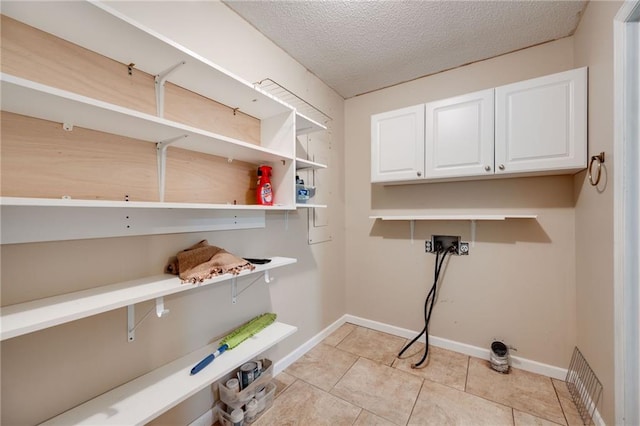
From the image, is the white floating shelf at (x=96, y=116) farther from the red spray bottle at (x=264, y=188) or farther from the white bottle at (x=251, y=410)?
the white bottle at (x=251, y=410)

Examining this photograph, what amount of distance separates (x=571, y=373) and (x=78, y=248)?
2973mm

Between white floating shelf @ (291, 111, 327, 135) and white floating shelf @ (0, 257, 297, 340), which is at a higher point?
white floating shelf @ (291, 111, 327, 135)

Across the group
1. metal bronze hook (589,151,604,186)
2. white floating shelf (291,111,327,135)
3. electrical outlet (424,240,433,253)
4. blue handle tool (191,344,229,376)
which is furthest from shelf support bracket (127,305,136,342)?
metal bronze hook (589,151,604,186)

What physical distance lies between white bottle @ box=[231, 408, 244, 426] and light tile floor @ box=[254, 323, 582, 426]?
0.12 metres

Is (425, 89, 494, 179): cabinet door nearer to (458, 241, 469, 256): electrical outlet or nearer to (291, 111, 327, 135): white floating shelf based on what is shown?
(458, 241, 469, 256): electrical outlet

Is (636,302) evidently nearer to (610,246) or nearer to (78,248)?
(610,246)

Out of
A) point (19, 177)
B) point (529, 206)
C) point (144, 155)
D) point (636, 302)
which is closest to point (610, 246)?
point (636, 302)

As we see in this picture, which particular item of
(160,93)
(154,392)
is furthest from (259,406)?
(160,93)

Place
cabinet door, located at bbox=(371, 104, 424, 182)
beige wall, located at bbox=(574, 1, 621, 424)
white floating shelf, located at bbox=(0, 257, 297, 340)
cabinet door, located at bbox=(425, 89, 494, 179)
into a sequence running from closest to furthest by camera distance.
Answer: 1. white floating shelf, located at bbox=(0, 257, 297, 340)
2. beige wall, located at bbox=(574, 1, 621, 424)
3. cabinet door, located at bbox=(425, 89, 494, 179)
4. cabinet door, located at bbox=(371, 104, 424, 182)

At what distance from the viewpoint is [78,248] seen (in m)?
0.96

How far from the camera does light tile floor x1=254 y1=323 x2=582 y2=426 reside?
1.49 meters

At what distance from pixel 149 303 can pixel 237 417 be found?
0.79 meters

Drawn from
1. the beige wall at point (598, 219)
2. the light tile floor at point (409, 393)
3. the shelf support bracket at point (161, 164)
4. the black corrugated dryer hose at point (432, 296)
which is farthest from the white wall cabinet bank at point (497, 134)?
the shelf support bracket at point (161, 164)

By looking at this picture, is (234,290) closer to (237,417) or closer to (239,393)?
(239,393)
